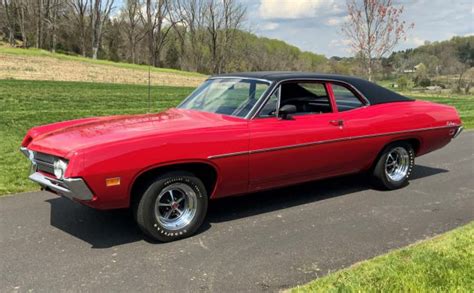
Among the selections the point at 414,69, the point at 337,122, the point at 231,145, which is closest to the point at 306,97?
the point at 337,122

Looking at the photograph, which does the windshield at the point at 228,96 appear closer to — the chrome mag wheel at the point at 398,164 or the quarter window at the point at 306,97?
the quarter window at the point at 306,97

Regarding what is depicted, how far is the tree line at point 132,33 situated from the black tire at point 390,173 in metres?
67.6

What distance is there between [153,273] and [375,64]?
59.5ft

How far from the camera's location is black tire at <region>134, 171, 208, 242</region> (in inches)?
168

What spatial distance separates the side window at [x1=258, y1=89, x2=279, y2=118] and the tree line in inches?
2691

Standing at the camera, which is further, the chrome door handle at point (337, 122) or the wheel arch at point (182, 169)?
the chrome door handle at point (337, 122)

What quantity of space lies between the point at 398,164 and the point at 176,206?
11.7 ft

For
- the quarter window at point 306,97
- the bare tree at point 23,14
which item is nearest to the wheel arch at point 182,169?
the quarter window at point 306,97

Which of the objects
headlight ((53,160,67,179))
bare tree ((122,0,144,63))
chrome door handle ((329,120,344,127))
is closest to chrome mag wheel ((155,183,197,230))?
headlight ((53,160,67,179))

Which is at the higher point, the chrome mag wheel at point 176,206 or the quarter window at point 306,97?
the quarter window at point 306,97

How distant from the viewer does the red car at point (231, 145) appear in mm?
4094

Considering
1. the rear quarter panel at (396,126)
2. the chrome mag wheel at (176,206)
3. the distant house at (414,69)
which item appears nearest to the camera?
the chrome mag wheel at (176,206)

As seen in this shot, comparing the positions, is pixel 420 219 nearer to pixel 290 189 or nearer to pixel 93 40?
pixel 290 189

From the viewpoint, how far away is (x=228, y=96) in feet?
18.1
